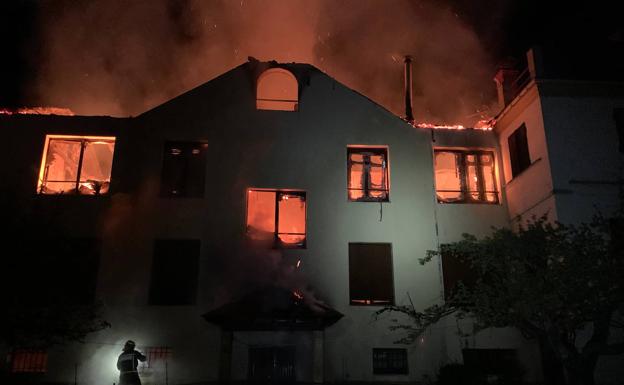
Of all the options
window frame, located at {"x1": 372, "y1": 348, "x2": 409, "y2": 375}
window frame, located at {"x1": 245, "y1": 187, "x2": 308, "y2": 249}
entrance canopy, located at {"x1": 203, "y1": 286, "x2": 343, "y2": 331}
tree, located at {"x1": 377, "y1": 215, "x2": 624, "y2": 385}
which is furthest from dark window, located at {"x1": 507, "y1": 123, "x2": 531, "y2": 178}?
entrance canopy, located at {"x1": 203, "y1": 286, "x2": 343, "y2": 331}

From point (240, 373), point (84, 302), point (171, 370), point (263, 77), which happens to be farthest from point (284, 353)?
point (263, 77)

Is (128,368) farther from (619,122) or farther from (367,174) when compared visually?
(619,122)

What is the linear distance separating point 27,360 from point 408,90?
52.5 ft

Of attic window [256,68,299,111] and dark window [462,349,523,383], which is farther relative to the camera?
attic window [256,68,299,111]

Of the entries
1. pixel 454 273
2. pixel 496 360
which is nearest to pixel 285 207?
pixel 454 273

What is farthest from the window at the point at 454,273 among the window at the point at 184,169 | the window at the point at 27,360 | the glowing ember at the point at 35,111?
the glowing ember at the point at 35,111

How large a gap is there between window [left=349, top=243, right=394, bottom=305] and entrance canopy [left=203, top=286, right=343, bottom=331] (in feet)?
4.64

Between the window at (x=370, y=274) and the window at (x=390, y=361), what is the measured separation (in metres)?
1.47

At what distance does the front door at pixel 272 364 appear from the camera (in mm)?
14711

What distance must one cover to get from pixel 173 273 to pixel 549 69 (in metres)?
13.0

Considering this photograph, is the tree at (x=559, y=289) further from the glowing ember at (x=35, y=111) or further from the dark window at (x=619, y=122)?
the glowing ember at (x=35, y=111)

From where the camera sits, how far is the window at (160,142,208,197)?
16.4 metres

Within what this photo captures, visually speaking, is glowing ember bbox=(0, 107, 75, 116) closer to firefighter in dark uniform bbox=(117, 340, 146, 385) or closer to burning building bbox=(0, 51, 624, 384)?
burning building bbox=(0, 51, 624, 384)

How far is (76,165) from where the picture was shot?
664 inches
